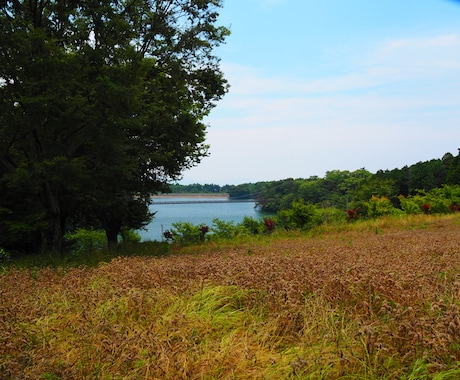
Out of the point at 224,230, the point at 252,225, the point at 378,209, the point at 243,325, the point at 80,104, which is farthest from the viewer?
the point at 378,209

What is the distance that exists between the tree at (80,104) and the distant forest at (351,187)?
2157cm

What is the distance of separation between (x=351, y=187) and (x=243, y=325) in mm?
83439

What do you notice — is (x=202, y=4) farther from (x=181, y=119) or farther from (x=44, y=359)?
(x=44, y=359)

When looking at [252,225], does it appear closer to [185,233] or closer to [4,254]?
[185,233]

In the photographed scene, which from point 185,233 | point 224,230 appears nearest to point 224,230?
point 224,230

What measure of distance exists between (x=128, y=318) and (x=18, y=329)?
0.92 meters

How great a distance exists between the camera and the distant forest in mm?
54534

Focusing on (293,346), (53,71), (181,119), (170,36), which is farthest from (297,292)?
(170,36)

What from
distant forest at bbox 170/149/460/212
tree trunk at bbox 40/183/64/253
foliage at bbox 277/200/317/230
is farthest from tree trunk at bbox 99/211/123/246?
distant forest at bbox 170/149/460/212

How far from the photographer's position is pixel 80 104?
9305 mm

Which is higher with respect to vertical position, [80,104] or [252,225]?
[80,104]

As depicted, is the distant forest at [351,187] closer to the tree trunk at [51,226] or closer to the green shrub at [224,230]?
A: the green shrub at [224,230]

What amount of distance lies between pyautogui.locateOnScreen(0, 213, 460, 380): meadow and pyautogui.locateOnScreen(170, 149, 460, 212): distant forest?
3197 centimetres

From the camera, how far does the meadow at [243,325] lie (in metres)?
2.93
